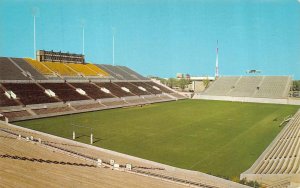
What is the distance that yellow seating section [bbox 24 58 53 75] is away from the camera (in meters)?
58.0

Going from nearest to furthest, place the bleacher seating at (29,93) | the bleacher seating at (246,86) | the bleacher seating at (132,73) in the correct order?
the bleacher seating at (29,93), the bleacher seating at (246,86), the bleacher seating at (132,73)

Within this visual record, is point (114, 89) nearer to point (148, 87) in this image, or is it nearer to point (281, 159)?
point (148, 87)

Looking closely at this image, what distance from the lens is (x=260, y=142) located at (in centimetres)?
2683

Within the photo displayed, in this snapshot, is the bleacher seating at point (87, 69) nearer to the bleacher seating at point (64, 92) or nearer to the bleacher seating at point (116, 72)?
the bleacher seating at point (116, 72)

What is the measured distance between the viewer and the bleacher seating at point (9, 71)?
4868cm

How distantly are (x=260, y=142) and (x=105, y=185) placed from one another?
19.6 m

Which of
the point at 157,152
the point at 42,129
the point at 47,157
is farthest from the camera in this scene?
the point at 42,129

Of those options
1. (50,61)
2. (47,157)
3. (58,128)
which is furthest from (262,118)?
(50,61)

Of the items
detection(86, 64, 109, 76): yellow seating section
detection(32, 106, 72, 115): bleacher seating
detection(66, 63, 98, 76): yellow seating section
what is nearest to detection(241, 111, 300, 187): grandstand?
detection(32, 106, 72, 115): bleacher seating

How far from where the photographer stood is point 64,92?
5031cm

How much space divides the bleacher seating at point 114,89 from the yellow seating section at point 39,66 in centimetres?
1036

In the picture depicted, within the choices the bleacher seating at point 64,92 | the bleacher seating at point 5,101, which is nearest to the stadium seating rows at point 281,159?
the bleacher seating at point 5,101

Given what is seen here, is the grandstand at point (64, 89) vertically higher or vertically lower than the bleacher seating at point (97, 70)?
lower

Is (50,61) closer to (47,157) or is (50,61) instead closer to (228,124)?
(228,124)
